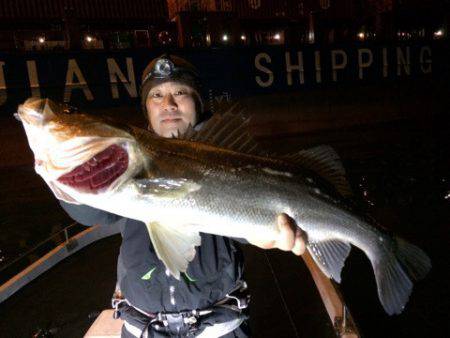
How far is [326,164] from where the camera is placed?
2.37m

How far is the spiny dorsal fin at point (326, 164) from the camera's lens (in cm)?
233

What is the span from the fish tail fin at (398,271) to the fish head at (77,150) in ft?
5.88

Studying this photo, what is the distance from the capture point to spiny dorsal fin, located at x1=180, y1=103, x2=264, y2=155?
6.73 ft

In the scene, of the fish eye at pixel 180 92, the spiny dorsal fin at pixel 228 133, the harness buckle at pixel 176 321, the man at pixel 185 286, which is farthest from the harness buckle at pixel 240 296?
the fish eye at pixel 180 92

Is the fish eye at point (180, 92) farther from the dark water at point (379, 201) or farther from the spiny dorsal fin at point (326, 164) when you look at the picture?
the dark water at point (379, 201)

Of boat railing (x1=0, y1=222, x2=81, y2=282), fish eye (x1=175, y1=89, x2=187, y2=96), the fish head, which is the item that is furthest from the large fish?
boat railing (x1=0, y1=222, x2=81, y2=282)

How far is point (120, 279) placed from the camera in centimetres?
225

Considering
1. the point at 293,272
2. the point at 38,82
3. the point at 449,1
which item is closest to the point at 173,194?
the point at 293,272

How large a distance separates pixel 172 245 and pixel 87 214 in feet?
2.29

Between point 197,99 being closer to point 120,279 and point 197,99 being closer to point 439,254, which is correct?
point 120,279

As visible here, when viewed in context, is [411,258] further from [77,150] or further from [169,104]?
[77,150]

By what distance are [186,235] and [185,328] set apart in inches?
27.2

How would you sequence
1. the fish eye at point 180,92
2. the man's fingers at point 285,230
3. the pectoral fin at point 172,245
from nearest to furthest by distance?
the pectoral fin at point 172,245
the man's fingers at point 285,230
the fish eye at point 180,92

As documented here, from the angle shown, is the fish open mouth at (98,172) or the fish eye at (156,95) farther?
the fish eye at (156,95)
